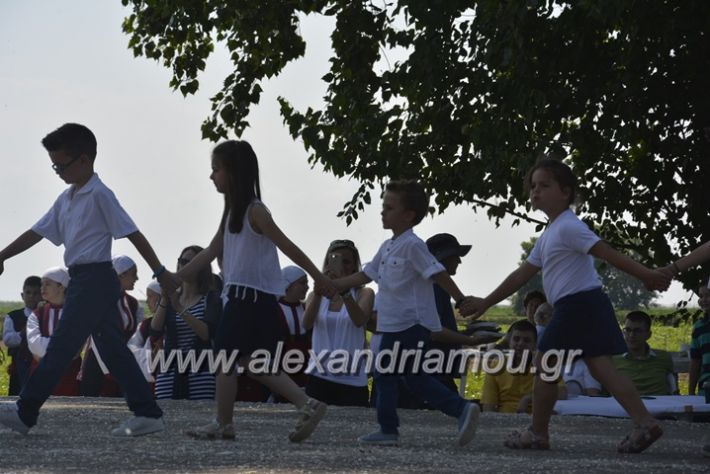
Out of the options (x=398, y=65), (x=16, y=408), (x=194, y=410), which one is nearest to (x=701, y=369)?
(x=194, y=410)

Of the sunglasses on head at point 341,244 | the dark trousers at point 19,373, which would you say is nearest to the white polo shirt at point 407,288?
the sunglasses on head at point 341,244

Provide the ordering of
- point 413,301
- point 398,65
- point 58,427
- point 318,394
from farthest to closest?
1. point 398,65
2. point 318,394
3. point 58,427
4. point 413,301

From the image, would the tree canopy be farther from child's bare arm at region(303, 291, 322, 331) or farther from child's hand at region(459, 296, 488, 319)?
child's hand at region(459, 296, 488, 319)

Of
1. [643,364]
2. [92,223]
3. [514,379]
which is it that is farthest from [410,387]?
[643,364]

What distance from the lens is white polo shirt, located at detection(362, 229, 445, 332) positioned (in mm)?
8555

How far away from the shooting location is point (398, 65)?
55.6 feet

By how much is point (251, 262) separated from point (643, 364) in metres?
5.86

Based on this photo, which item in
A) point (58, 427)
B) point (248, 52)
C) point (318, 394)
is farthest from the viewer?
point (248, 52)

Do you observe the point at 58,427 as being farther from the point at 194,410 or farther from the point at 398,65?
the point at 398,65

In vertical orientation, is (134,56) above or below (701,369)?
above

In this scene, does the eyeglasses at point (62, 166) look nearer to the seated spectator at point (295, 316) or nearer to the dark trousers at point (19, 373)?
the seated spectator at point (295, 316)

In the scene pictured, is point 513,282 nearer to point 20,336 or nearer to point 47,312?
point 47,312

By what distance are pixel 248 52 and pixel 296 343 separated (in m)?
6.36

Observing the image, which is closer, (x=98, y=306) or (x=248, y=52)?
(x=98, y=306)
